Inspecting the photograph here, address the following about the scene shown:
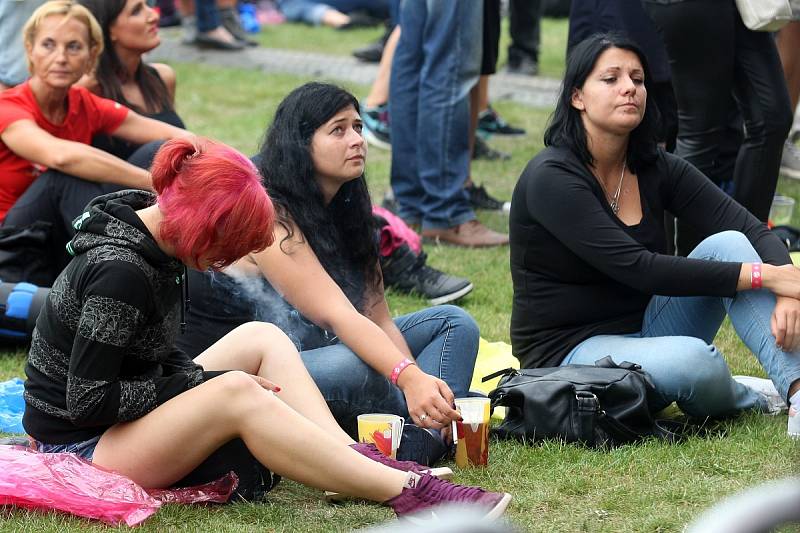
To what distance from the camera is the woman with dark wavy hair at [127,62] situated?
5.41 metres

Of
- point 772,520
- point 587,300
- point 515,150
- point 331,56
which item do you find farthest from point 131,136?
point 331,56

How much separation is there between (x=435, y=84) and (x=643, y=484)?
10.2ft

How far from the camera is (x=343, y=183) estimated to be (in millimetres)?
3834

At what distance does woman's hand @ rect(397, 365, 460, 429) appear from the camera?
3391 mm

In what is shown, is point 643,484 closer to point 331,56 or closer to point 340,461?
point 340,461

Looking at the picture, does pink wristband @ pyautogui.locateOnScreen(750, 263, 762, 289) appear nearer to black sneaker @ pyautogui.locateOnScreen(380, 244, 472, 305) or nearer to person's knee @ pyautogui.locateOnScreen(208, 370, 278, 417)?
person's knee @ pyautogui.locateOnScreen(208, 370, 278, 417)

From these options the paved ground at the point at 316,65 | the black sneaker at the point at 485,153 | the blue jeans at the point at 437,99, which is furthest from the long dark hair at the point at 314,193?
the paved ground at the point at 316,65

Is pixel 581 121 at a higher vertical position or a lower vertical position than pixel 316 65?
higher

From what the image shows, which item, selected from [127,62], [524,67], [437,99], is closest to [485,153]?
[437,99]

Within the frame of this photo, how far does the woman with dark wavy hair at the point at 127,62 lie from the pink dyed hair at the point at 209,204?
2457mm

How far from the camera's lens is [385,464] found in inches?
121

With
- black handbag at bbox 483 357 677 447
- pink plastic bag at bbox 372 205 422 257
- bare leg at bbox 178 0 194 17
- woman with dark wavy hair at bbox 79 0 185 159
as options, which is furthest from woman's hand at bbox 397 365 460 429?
bare leg at bbox 178 0 194 17

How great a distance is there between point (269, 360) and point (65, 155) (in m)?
1.84

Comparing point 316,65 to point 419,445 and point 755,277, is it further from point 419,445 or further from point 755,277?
point 419,445
